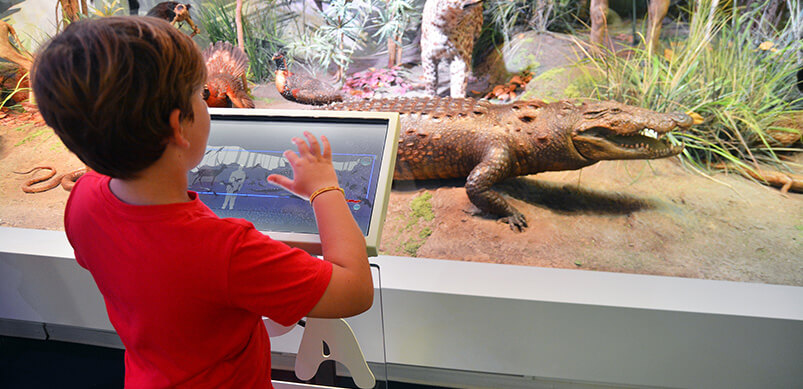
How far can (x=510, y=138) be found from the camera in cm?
201

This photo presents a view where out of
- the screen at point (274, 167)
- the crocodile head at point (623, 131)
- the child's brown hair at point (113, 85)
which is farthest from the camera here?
the crocodile head at point (623, 131)

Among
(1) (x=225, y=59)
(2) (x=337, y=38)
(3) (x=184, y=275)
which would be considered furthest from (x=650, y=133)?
Answer: (1) (x=225, y=59)

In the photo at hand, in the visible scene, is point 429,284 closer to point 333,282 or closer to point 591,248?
point 591,248

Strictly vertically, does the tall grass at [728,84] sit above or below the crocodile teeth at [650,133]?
above

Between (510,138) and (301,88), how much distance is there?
1.15m

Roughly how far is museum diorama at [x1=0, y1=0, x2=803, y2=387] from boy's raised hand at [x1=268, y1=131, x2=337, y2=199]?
668 mm

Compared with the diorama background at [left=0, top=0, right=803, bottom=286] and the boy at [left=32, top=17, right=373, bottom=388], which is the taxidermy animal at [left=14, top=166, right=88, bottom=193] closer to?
the diorama background at [left=0, top=0, right=803, bottom=286]

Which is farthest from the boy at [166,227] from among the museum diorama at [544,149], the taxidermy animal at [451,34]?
the taxidermy animal at [451,34]

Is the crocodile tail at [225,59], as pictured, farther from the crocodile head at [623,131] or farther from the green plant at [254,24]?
the crocodile head at [623,131]

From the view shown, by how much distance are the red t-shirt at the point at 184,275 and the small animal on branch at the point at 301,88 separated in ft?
5.59

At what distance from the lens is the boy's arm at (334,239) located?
2.12 ft

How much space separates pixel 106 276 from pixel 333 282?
1.13 feet

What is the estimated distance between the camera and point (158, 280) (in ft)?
2.00

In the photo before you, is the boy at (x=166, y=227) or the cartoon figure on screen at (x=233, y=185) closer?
the boy at (x=166, y=227)
